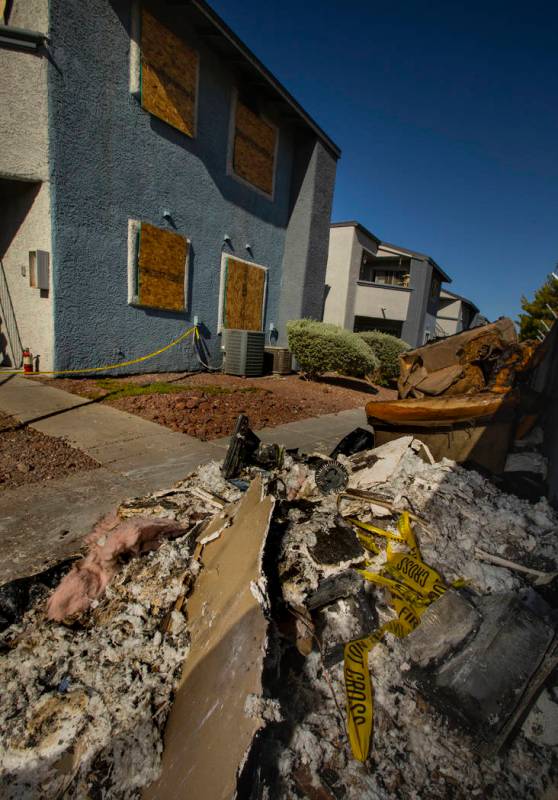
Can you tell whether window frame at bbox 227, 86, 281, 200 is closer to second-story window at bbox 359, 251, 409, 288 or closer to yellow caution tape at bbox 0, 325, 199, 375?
yellow caution tape at bbox 0, 325, 199, 375

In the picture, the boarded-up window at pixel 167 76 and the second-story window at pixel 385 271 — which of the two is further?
the second-story window at pixel 385 271

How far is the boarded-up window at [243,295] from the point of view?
10742 mm

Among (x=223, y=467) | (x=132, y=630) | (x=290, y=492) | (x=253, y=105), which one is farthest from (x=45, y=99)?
(x=132, y=630)

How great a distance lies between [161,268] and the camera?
8820mm

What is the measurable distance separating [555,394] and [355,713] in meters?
3.66

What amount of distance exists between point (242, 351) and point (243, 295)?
199 cm


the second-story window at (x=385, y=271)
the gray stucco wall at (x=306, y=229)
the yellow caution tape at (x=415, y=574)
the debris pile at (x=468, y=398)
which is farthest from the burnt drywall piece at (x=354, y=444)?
the second-story window at (x=385, y=271)

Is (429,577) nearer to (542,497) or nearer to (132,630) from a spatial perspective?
(542,497)

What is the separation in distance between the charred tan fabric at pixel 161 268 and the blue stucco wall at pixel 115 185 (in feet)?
0.89

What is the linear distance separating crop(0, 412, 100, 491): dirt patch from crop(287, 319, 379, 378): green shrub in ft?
23.1

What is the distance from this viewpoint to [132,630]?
190 cm

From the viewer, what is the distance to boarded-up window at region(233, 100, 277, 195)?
1033 centimetres

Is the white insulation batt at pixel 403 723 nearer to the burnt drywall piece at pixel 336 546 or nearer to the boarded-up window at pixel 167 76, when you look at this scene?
the burnt drywall piece at pixel 336 546

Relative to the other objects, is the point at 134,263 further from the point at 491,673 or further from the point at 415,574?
the point at 491,673
